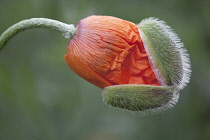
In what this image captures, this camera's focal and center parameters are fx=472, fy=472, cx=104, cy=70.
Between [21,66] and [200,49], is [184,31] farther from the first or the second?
[21,66]

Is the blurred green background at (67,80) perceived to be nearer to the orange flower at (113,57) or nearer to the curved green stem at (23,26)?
the orange flower at (113,57)

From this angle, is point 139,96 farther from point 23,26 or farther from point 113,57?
point 23,26

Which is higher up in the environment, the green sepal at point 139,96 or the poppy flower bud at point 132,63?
the poppy flower bud at point 132,63

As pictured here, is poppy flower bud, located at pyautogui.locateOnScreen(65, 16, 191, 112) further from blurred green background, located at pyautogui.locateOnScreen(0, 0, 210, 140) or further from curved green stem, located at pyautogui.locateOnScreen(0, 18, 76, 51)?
blurred green background, located at pyautogui.locateOnScreen(0, 0, 210, 140)

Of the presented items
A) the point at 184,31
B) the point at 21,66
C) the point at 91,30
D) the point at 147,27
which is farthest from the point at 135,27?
the point at 21,66

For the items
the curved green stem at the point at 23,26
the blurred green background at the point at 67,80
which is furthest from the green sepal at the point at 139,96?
the blurred green background at the point at 67,80

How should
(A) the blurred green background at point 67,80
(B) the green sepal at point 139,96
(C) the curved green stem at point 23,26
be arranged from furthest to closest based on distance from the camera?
(A) the blurred green background at point 67,80 → (B) the green sepal at point 139,96 → (C) the curved green stem at point 23,26

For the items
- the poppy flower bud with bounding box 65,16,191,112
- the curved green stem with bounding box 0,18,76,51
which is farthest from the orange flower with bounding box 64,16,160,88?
the curved green stem with bounding box 0,18,76,51
